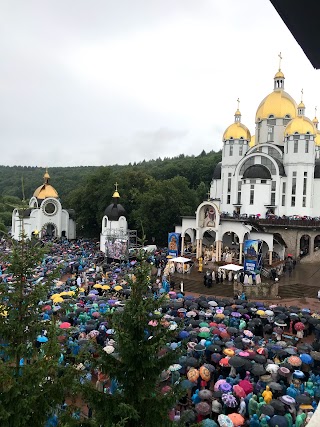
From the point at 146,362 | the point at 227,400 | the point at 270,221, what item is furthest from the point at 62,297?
the point at 270,221

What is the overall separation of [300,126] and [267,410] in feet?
102

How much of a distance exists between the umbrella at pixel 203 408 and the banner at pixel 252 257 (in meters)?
15.1

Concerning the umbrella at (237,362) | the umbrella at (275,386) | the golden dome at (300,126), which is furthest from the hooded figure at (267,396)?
the golden dome at (300,126)

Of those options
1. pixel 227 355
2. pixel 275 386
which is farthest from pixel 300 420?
pixel 227 355

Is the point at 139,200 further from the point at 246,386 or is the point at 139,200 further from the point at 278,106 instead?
the point at 246,386

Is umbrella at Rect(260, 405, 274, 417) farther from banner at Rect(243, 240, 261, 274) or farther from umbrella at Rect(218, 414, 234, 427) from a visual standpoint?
banner at Rect(243, 240, 261, 274)

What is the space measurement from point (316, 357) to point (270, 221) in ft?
70.9

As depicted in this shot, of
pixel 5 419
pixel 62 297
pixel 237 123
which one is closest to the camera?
pixel 5 419

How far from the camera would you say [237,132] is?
134ft

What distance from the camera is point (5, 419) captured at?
509cm

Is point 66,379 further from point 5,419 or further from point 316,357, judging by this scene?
point 316,357

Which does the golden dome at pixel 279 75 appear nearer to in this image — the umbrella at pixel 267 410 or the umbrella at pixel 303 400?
the umbrella at pixel 303 400

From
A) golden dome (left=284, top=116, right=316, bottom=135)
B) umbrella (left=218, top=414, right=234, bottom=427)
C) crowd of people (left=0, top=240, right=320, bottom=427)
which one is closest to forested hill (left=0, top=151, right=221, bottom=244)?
golden dome (left=284, top=116, right=316, bottom=135)

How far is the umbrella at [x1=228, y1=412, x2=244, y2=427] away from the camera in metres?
9.88
